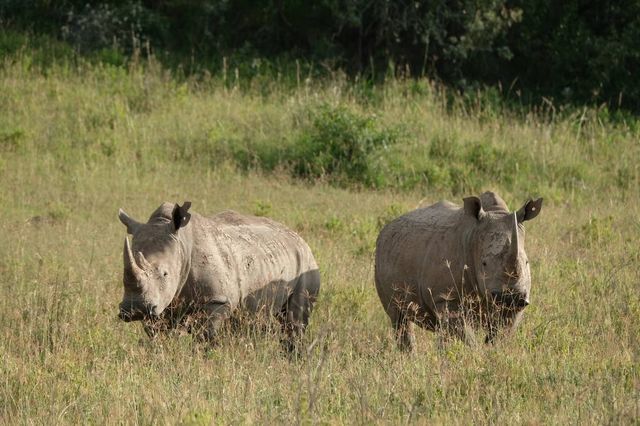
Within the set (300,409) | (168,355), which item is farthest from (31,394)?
(300,409)

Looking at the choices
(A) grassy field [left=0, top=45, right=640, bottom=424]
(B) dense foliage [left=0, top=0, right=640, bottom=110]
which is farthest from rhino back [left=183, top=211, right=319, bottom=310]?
(B) dense foliage [left=0, top=0, right=640, bottom=110]

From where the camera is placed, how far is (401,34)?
770 inches

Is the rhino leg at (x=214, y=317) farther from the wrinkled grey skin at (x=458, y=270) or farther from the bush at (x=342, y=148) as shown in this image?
the bush at (x=342, y=148)

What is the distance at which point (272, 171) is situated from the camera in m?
15.0

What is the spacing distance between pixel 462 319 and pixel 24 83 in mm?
10346

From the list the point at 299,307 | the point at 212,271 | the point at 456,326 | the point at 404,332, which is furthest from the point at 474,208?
the point at 212,271

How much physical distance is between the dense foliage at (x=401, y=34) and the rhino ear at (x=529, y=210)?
1002cm

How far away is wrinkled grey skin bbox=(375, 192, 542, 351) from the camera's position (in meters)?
7.88

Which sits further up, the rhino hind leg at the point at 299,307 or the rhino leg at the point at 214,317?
the rhino leg at the point at 214,317

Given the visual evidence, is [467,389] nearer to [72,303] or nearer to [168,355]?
[168,355]

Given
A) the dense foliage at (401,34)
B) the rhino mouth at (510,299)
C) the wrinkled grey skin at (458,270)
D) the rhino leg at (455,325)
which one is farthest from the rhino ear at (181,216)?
the dense foliage at (401,34)

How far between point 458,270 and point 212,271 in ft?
5.54

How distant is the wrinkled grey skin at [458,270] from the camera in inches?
310

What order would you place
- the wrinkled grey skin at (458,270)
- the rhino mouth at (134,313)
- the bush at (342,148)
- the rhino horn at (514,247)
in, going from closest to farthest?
the rhino mouth at (134,313)
the rhino horn at (514,247)
the wrinkled grey skin at (458,270)
the bush at (342,148)
